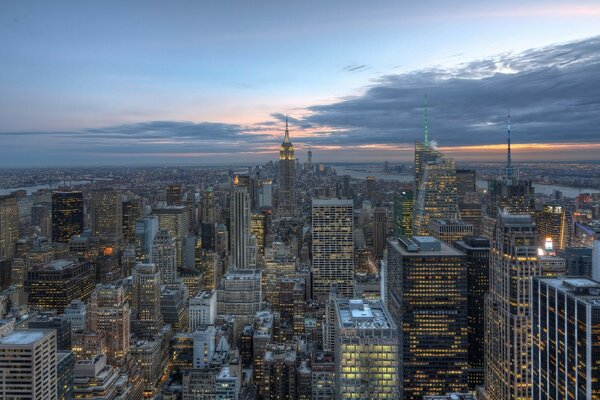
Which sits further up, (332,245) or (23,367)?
(23,367)

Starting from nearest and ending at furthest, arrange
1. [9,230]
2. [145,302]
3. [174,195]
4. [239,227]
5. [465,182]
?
[145,302]
[9,230]
[465,182]
[174,195]
[239,227]

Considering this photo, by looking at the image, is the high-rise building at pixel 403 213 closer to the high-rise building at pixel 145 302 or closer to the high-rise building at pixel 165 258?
the high-rise building at pixel 165 258

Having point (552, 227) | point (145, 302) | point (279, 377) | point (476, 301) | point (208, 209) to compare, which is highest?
point (552, 227)

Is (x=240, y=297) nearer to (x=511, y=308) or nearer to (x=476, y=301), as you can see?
(x=476, y=301)

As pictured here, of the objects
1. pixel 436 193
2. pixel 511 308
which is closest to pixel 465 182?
pixel 436 193

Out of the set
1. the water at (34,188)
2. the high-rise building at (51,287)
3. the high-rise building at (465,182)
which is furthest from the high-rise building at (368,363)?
the high-rise building at (465,182)

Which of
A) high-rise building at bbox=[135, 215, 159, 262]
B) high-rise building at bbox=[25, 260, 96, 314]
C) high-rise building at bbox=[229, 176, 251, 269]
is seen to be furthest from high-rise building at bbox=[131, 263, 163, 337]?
high-rise building at bbox=[229, 176, 251, 269]

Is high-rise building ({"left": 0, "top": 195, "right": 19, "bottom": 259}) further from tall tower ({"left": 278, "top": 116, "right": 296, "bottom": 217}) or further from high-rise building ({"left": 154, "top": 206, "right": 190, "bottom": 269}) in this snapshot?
tall tower ({"left": 278, "top": 116, "right": 296, "bottom": 217})
